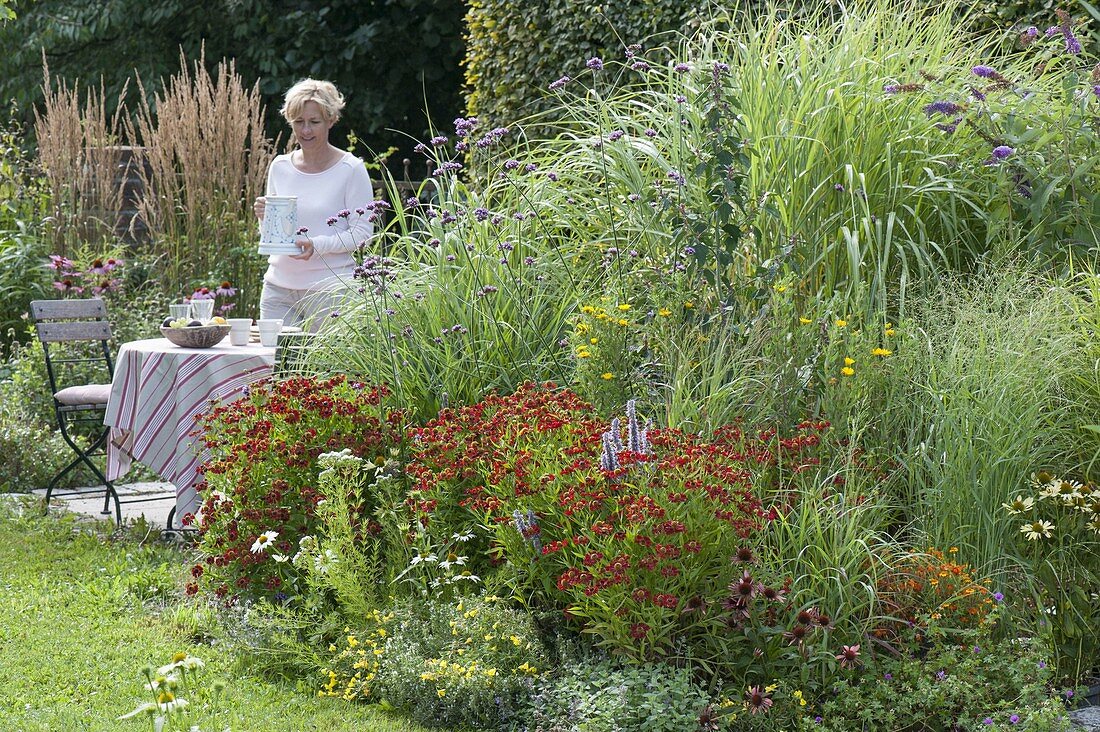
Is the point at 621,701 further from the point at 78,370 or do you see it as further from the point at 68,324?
the point at 78,370

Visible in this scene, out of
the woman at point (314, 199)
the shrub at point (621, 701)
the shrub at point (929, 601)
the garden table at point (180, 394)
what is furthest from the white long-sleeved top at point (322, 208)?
the shrub at point (929, 601)

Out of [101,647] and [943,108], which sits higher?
[943,108]

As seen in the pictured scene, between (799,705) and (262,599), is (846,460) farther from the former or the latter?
(262,599)

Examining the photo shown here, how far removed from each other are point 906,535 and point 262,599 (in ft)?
6.59

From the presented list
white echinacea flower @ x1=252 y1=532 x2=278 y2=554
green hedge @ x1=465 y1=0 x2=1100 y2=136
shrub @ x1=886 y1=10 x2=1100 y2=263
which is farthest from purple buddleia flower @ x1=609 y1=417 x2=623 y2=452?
green hedge @ x1=465 y1=0 x2=1100 y2=136

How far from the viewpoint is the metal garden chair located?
622 cm

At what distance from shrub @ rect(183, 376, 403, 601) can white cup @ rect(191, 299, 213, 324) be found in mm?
1418

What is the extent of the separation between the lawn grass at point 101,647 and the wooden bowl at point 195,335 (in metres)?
0.89

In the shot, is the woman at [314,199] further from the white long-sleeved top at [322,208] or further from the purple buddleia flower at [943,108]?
the purple buddleia flower at [943,108]

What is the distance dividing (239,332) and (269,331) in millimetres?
175

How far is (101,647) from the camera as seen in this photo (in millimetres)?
4188

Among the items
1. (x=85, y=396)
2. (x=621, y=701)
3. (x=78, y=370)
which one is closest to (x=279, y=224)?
(x=85, y=396)

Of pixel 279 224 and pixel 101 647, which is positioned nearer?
pixel 101 647

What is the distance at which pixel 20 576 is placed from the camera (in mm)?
5090
